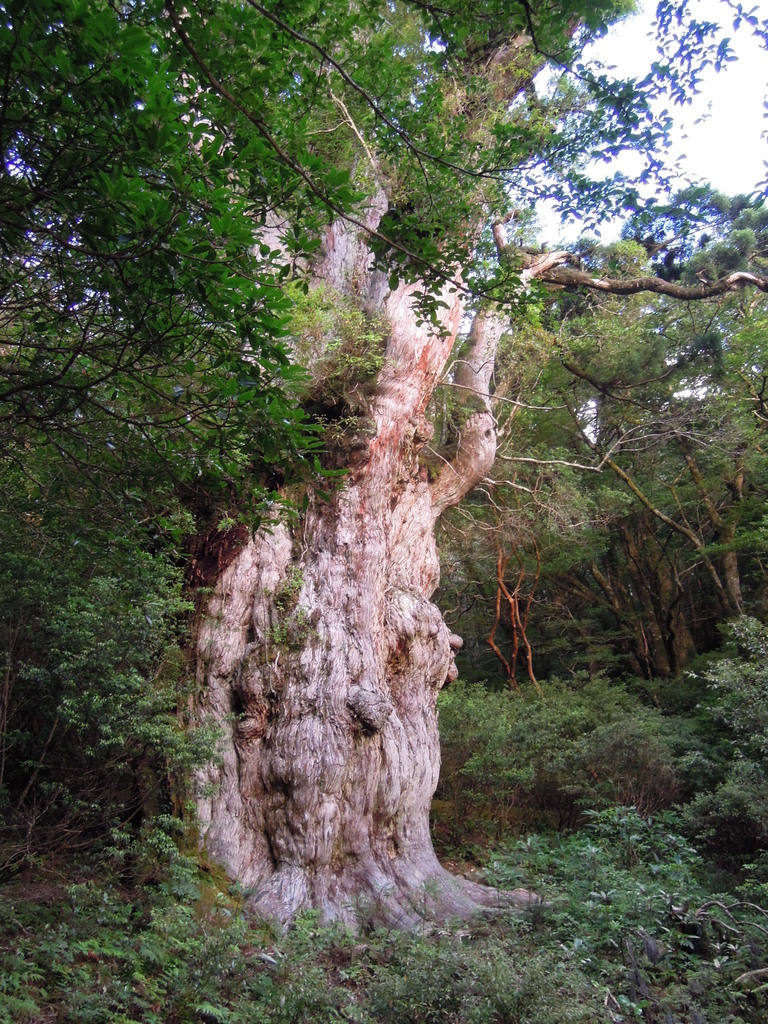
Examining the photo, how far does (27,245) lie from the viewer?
2.28m

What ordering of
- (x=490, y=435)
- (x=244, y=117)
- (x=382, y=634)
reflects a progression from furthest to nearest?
(x=490, y=435)
(x=382, y=634)
(x=244, y=117)

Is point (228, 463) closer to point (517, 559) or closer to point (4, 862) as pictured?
point (4, 862)

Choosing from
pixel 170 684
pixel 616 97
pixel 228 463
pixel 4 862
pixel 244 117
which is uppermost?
pixel 616 97

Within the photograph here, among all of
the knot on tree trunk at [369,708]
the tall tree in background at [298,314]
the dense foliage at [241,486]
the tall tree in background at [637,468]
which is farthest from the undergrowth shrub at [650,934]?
the tall tree in background at [637,468]

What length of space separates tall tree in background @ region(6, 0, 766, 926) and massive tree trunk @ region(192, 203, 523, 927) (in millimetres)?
23

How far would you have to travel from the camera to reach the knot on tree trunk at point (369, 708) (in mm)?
5676

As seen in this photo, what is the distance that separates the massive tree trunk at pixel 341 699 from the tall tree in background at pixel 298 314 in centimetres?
2

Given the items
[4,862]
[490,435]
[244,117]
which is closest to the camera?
[244,117]

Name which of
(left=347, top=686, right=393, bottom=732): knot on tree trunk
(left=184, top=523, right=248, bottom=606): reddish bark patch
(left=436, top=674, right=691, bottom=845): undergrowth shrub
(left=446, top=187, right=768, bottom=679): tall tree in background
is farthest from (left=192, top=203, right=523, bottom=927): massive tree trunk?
(left=446, top=187, right=768, bottom=679): tall tree in background

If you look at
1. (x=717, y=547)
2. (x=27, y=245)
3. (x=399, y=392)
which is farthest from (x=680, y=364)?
(x=27, y=245)

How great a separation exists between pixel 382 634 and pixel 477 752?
3756 mm

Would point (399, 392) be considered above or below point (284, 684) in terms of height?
above

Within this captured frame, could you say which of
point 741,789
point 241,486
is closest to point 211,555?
point 241,486

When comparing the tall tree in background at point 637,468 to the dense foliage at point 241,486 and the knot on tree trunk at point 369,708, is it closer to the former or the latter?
the dense foliage at point 241,486
